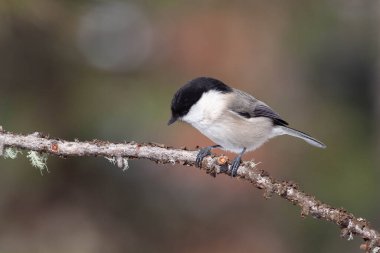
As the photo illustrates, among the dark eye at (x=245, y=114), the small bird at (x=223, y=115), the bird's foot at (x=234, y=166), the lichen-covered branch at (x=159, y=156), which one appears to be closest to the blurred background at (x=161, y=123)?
the small bird at (x=223, y=115)

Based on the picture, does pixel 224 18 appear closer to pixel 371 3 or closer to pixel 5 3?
pixel 371 3

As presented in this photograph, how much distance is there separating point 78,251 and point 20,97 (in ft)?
5.32

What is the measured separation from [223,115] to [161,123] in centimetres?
246

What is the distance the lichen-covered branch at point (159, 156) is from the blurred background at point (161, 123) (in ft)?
8.98

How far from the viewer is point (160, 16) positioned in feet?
23.4

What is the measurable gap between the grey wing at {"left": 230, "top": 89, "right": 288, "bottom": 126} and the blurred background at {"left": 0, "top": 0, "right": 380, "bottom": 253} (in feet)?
6.84

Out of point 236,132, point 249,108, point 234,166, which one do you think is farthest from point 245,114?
point 234,166

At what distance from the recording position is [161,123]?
233 inches

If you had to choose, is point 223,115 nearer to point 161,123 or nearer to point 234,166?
point 234,166

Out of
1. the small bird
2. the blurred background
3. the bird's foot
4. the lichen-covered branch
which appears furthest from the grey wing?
the blurred background

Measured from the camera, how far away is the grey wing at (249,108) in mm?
3701

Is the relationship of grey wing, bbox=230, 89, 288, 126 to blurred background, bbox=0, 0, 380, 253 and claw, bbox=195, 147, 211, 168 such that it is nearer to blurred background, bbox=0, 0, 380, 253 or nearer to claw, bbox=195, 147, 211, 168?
claw, bbox=195, 147, 211, 168

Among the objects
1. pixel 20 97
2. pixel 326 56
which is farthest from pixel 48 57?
pixel 326 56

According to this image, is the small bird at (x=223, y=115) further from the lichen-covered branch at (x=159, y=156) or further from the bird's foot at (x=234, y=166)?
the lichen-covered branch at (x=159, y=156)
